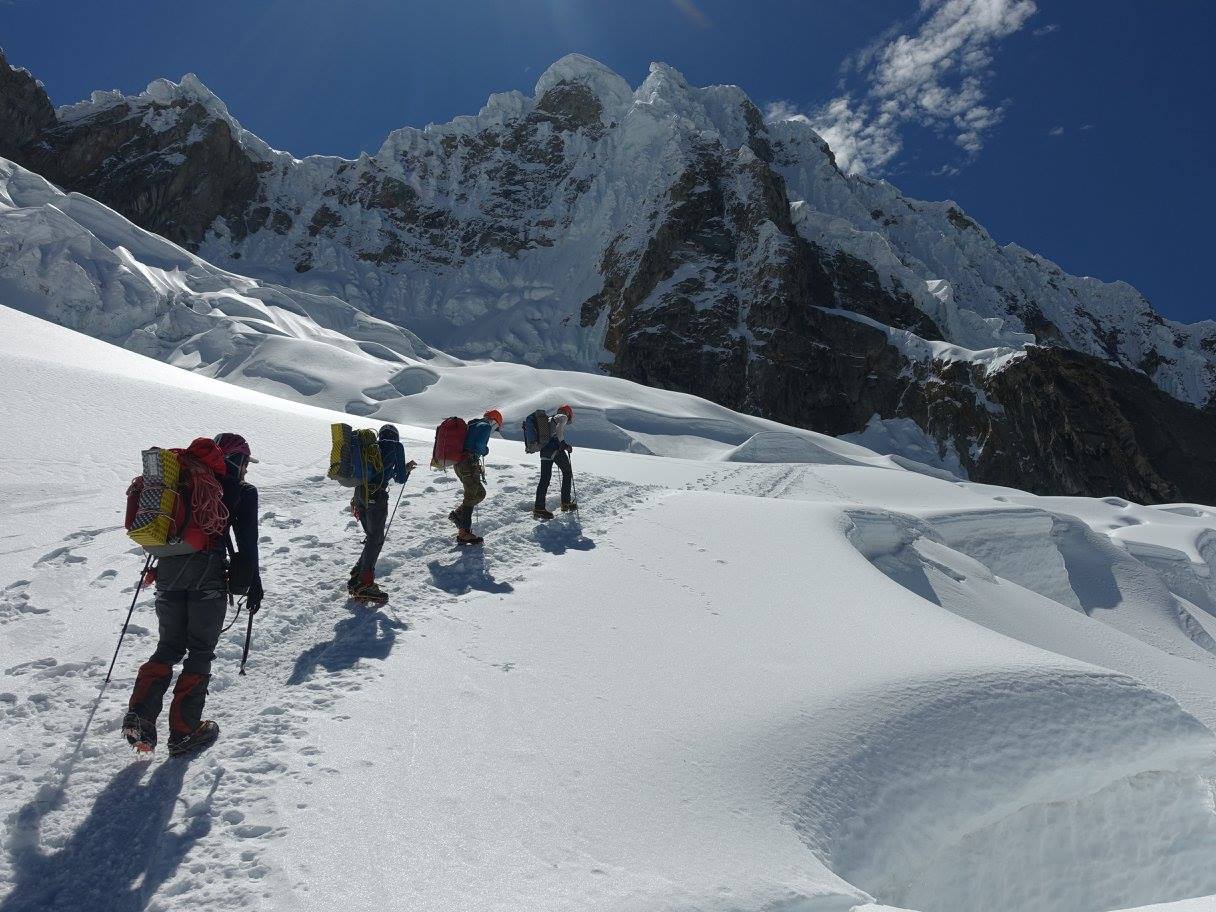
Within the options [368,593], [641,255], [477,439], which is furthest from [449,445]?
[641,255]

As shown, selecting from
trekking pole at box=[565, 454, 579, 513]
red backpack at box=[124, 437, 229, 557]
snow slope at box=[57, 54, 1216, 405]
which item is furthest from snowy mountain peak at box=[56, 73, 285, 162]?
red backpack at box=[124, 437, 229, 557]

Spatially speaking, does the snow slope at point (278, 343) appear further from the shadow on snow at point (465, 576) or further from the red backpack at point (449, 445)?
the shadow on snow at point (465, 576)

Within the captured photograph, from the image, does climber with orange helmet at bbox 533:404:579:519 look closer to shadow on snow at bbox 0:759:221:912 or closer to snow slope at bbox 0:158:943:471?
shadow on snow at bbox 0:759:221:912

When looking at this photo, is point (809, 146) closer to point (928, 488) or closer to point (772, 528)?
point (928, 488)

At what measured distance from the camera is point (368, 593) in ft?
19.1

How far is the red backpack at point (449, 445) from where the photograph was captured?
320 inches

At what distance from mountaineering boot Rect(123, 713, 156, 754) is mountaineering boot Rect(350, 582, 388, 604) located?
221 cm

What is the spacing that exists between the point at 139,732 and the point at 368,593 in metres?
2.29

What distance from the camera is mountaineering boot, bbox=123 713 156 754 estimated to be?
3.55m

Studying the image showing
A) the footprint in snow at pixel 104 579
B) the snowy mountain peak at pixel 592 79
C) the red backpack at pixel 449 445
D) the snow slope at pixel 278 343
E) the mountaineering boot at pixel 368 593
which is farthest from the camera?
the snowy mountain peak at pixel 592 79

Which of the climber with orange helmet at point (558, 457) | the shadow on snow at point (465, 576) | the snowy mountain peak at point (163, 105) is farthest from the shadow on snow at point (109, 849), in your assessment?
the snowy mountain peak at point (163, 105)

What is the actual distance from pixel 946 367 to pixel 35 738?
7911cm

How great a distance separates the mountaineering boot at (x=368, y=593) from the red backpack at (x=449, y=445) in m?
2.48

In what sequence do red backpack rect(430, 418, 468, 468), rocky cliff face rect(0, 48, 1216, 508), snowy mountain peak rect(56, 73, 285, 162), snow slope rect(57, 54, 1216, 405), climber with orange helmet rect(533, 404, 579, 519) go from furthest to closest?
snowy mountain peak rect(56, 73, 285, 162) < snow slope rect(57, 54, 1216, 405) < rocky cliff face rect(0, 48, 1216, 508) < climber with orange helmet rect(533, 404, 579, 519) < red backpack rect(430, 418, 468, 468)
